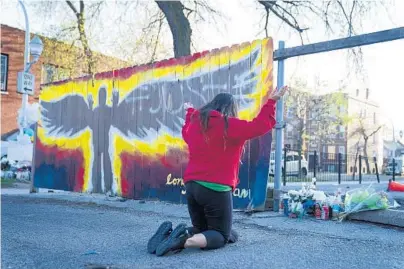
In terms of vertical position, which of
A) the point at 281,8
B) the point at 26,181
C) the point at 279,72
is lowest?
the point at 26,181

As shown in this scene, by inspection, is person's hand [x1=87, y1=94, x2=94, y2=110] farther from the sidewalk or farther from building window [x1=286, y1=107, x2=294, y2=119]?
building window [x1=286, y1=107, x2=294, y2=119]

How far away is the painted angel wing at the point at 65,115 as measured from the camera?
8.74 meters

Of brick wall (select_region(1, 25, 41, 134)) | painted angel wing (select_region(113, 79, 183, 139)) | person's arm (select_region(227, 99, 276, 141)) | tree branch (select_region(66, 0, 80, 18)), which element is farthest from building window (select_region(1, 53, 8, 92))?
person's arm (select_region(227, 99, 276, 141))

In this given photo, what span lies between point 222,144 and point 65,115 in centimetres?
601

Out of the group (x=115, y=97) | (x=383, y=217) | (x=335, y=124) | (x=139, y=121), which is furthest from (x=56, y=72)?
(x=335, y=124)

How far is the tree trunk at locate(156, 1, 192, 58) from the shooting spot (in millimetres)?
11984

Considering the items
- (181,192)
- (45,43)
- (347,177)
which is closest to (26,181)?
(45,43)

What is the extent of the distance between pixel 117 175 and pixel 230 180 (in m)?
4.43

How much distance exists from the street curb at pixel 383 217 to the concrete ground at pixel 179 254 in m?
0.11

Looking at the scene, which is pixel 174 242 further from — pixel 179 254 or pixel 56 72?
pixel 56 72

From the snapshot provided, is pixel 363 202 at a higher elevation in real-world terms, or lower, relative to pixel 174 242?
higher

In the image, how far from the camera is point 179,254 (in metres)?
3.64

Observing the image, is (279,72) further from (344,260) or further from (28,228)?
(28,228)

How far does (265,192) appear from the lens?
5941 millimetres
